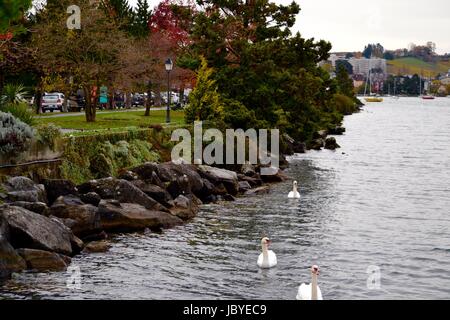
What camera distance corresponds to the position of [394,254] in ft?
72.6

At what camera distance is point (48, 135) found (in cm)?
2617

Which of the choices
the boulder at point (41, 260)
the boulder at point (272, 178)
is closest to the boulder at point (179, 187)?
the boulder at point (272, 178)

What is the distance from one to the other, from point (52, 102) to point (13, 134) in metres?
36.0

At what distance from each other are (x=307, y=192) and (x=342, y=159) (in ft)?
62.8

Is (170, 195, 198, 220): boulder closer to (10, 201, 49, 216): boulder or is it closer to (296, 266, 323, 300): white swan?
(10, 201, 49, 216): boulder

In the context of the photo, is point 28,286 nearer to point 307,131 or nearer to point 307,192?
point 307,192

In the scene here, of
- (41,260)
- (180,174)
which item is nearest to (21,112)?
(180,174)

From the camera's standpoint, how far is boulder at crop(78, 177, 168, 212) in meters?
25.3

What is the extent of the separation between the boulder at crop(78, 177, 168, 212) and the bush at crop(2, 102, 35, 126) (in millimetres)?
3263

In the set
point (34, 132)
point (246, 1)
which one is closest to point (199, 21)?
point (246, 1)

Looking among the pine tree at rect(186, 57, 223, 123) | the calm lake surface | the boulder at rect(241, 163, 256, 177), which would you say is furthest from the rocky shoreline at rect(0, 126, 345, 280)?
the pine tree at rect(186, 57, 223, 123)

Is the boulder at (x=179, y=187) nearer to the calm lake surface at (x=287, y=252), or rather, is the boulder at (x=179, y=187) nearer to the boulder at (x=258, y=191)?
the calm lake surface at (x=287, y=252)

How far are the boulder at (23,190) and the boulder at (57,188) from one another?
50 cm

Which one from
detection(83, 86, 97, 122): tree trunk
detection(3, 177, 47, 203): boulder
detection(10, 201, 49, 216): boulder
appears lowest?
detection(10, 201, 49, 216): boulder
